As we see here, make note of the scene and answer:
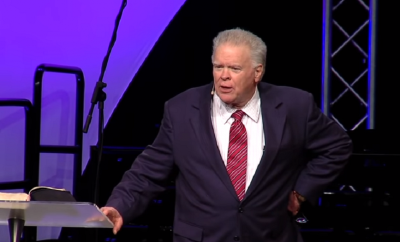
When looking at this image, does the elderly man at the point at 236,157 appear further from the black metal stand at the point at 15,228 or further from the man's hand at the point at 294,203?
the black metal stand at the point at 15,228

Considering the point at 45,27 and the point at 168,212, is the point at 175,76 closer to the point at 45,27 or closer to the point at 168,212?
the point at 45,27

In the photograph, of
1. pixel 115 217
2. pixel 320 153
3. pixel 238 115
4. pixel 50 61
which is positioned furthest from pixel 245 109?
pixel 50 61

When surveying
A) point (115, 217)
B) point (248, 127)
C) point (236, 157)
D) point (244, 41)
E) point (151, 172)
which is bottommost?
point (115, 217)

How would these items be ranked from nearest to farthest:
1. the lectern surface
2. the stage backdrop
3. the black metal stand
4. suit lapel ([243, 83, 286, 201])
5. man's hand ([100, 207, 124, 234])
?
the lectern surface
the black metal stand
man's hand ([100, 207, 124, 234])
suit lapel ([243, 83, 286, 201])
the stage backdrop

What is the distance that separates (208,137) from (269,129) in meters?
0.24

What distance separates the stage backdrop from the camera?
5422mm

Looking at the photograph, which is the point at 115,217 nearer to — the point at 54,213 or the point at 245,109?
the point at 54,213

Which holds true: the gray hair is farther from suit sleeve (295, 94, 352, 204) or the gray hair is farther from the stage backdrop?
the stage backdrop

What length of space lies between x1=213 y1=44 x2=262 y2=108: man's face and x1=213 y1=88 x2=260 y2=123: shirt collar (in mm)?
63

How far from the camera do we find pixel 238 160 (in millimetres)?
2916

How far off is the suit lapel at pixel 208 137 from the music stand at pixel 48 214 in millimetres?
598

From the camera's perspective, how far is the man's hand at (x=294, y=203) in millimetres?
2990

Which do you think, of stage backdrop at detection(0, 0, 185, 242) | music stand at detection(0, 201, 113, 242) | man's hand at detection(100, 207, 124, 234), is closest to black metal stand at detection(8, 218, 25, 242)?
music stand at detection(0, 201, 113, 242)

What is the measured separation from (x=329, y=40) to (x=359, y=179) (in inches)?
53.4
